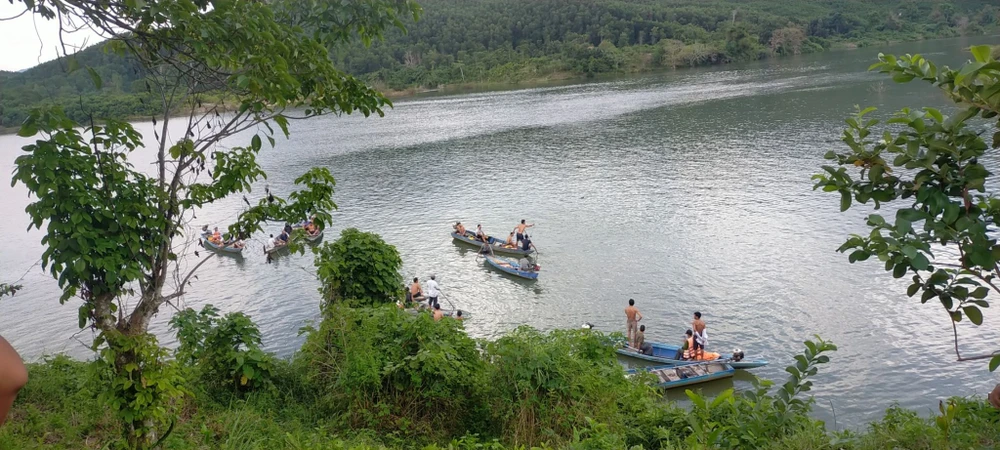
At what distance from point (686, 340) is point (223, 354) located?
9.67 m

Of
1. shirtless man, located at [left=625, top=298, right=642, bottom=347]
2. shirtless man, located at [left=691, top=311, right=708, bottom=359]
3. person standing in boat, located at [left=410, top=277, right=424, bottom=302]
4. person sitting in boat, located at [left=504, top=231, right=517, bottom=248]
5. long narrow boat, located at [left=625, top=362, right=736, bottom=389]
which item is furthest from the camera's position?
person sitting in boat, located at [left=504, top=231, right=517, bottom=248]

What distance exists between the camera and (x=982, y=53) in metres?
2.92

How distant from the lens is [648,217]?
24.8m

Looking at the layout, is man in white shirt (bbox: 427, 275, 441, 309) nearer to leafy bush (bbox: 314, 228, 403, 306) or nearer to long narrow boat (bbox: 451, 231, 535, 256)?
long narrow boat (bbox: 451, 231, 535, 256)

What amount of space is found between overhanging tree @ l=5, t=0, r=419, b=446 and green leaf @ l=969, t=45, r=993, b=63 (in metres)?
4.64

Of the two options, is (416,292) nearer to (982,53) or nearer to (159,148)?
(159,148)

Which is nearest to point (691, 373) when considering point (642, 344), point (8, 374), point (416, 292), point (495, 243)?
point (642, 344)

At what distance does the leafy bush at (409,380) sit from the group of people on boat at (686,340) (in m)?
6.70

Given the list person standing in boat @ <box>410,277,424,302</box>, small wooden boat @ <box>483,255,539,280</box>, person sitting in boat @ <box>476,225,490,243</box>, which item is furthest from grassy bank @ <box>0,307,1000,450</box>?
person sitting in boat @ <box>476,225,490,243</box>

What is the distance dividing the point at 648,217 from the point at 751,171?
8441mm

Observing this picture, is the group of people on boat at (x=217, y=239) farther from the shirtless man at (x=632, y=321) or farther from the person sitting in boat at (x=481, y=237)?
the shirtless man at (x=632, y=321)

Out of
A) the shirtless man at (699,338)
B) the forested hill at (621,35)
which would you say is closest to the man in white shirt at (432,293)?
the shirtless man at (699,338)

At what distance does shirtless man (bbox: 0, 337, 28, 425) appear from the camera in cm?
137

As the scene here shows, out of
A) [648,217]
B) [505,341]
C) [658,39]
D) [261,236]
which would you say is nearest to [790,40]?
[658,39]
